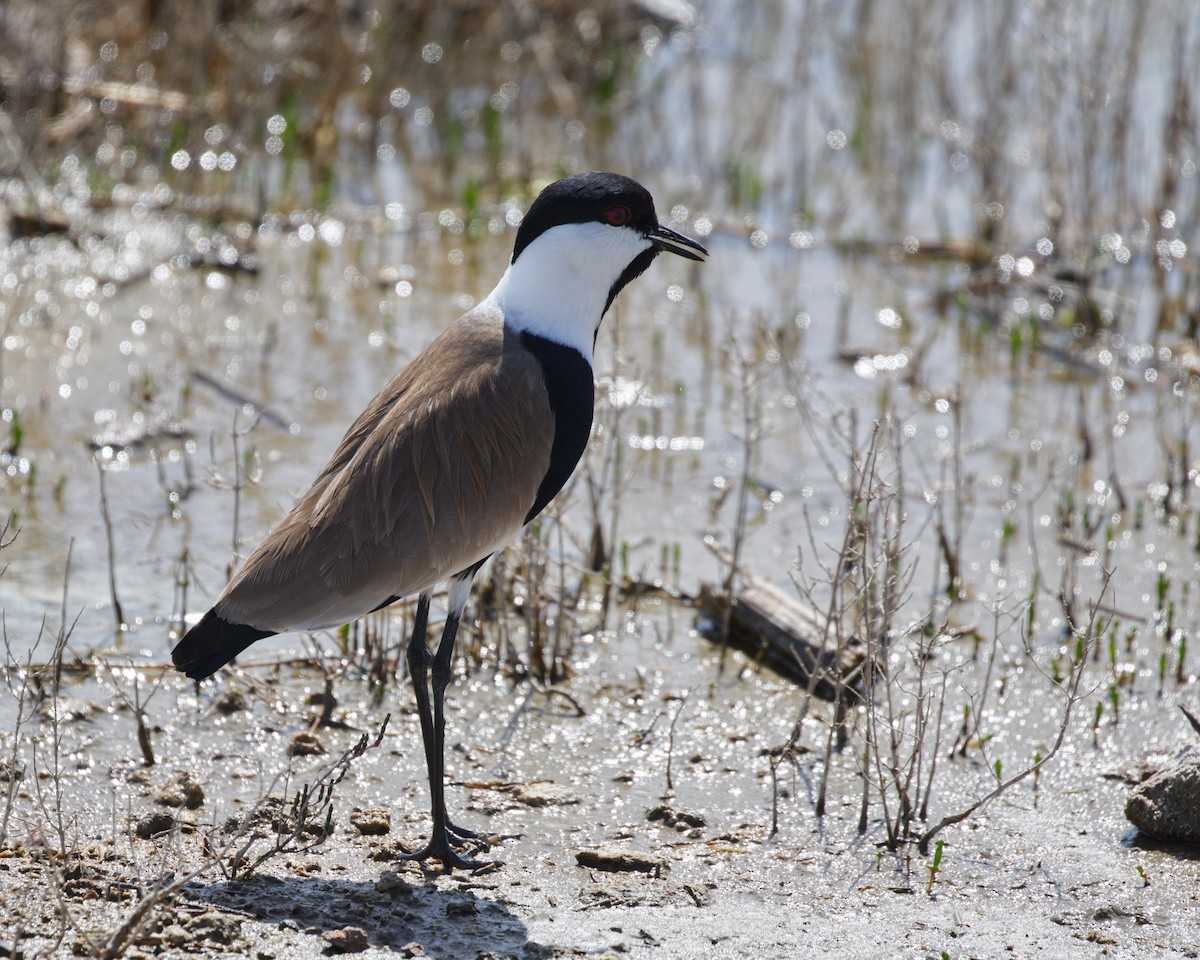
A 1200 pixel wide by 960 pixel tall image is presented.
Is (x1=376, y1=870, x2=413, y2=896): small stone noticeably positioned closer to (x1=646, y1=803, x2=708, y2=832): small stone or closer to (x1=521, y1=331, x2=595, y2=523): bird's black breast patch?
(x1=646, y1=803, x2=708, y2=832): small stone

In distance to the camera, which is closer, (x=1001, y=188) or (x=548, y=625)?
(x=548, y=625)

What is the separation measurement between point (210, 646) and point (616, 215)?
1.70 metres

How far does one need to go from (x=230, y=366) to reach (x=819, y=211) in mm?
4446

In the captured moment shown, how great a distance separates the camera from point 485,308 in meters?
4.38

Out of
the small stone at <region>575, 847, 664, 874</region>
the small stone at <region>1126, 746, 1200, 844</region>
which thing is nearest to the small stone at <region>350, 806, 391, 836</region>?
the small stone at <region>575, 847, 664, 874</region>

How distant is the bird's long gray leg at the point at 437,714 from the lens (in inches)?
152

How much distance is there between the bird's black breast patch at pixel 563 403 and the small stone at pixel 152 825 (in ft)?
4.10

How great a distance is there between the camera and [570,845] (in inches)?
156

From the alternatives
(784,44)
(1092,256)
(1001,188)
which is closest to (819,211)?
(1001,188)

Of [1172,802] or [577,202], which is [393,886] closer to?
[577,202]

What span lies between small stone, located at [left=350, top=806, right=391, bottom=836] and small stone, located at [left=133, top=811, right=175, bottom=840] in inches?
18.8

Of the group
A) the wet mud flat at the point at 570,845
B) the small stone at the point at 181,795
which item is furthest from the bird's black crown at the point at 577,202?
the small stone at the point at 181,795

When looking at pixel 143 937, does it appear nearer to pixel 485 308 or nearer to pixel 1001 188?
pixel 485 308

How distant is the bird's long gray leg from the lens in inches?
152
